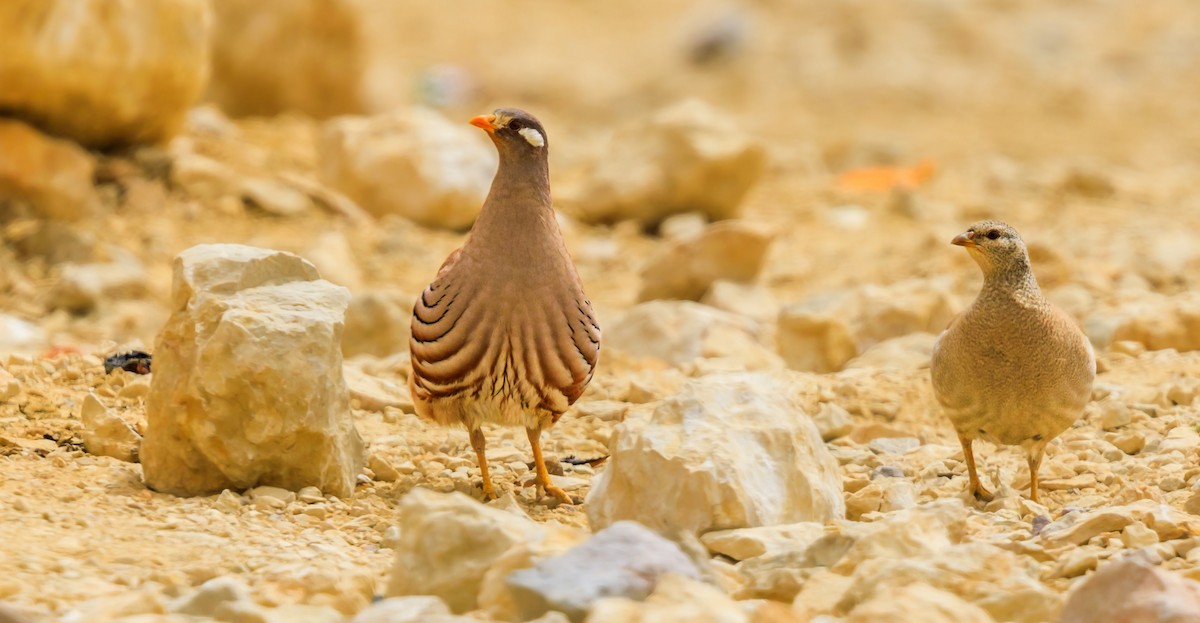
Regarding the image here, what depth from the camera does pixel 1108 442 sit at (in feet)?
21.8

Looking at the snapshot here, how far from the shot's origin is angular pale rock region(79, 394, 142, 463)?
582 centimetres

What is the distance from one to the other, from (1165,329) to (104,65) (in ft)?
23.5

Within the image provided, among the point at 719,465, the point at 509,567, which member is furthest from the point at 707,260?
the point at 509,567

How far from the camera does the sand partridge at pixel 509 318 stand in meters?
5.65

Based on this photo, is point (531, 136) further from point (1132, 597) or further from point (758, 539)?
point (1132, 597)

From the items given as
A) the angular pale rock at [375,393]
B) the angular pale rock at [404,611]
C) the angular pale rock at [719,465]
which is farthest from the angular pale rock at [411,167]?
the angular pale rock at [404,611]

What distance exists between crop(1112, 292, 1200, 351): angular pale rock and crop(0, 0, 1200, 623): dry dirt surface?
2 centimetres

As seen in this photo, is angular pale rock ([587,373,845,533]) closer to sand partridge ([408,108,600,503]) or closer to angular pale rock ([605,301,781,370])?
sand partridge ([408,108,600,503])

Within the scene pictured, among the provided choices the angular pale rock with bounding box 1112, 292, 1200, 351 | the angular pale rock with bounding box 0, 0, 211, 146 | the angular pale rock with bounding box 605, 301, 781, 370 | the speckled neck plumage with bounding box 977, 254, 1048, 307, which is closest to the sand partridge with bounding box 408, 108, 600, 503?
the speckled neck plumage with bounding box 977, 254, 1048, 307

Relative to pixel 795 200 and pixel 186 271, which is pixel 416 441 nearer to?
pixel 186 271

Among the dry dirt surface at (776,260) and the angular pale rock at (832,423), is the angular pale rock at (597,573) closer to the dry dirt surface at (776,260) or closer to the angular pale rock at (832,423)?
the dry dirt surface at (776,260)

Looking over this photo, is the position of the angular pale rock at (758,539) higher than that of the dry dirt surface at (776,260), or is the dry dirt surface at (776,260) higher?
the dry dirt surface at (776,260)

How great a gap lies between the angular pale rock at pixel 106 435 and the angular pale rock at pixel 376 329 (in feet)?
9.67

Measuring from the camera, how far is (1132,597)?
4.02m
